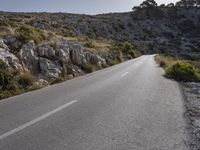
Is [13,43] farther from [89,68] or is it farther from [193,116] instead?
[193,116]

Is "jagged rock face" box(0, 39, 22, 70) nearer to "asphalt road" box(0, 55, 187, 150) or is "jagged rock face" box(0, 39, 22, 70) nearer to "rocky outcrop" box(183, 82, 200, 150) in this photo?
"asphalt road" box(0, 55, 187, 150)

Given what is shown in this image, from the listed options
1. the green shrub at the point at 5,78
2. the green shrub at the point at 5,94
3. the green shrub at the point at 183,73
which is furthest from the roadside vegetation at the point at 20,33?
the green shrub at the point at 183,73

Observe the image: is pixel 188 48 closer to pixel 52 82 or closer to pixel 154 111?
pixel 52 82

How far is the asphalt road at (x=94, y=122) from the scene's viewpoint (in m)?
6.00

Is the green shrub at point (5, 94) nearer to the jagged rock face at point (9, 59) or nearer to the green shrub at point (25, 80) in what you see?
the green shrub at point (25, 80)

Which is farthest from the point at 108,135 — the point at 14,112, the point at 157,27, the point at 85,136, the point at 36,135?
the point at 157,27

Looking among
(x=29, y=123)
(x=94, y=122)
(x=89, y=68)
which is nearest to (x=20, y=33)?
(x=89, y=68)

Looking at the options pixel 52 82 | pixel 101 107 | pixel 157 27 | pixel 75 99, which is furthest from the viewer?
pixel 157 27

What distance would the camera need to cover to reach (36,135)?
654 cm

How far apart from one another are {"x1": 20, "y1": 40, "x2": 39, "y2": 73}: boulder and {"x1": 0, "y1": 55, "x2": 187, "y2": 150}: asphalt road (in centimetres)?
598

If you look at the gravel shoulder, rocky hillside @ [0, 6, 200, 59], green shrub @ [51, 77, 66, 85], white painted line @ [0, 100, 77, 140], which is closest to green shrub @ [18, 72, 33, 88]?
green shrub @ [51, 77, 66, 85]

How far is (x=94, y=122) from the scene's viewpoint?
769cm

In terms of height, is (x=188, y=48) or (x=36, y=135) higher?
(x=36, y=135)

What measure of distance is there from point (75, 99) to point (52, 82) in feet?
21.6
